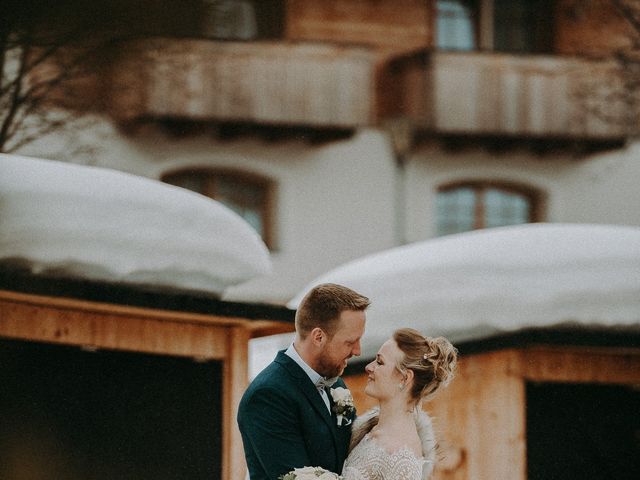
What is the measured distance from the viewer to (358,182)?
11.6 meters

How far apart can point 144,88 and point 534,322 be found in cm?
634

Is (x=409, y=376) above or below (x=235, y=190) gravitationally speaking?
below

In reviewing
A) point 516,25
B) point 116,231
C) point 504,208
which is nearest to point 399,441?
point 116,231

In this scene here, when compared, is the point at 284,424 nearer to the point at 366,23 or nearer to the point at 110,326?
the point at 110,326

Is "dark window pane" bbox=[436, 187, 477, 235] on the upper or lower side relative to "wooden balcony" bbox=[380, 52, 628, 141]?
lower

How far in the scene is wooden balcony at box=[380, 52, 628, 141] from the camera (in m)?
11.5

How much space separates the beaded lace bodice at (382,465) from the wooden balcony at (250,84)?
285 inches

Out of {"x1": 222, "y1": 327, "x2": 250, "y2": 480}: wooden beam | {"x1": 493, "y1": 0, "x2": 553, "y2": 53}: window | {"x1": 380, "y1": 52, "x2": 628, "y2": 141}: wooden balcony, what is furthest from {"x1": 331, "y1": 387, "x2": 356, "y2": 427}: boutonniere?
{"x1": 493, "y1": 0, "x2": 553, "y2": 53}: window

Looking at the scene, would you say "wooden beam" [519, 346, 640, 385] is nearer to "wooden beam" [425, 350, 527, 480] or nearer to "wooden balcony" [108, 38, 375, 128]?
"wooden beam" [425, 350, 527, 480]

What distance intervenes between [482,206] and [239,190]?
275cm

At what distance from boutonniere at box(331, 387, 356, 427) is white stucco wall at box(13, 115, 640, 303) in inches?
281

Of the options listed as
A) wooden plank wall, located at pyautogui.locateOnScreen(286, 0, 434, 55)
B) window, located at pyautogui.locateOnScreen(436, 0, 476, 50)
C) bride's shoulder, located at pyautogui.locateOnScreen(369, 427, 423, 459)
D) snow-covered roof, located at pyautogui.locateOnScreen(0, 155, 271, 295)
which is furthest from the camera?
window, located at pyautogui.locateOnScreen(436, 0, 476, 50)

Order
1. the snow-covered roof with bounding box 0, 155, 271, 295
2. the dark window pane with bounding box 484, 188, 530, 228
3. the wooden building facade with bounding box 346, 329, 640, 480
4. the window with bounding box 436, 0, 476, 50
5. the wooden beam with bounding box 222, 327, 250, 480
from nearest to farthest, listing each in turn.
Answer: the snow-covered roof with bounding box 0, 155, 271, 295 < the wooden beam with bounding box 222, 327, 250, 480 < the wooden building facade with bounding box 346, 329, 640, 480 < the dark window pane with bounding box 484, 188, 530, 228 < the window with bounding box 436, 0, 476, 50

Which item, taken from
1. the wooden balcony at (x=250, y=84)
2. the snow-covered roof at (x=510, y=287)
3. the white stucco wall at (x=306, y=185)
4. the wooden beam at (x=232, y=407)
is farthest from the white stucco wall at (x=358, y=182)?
the wooden beam at (x=232, y=407)
